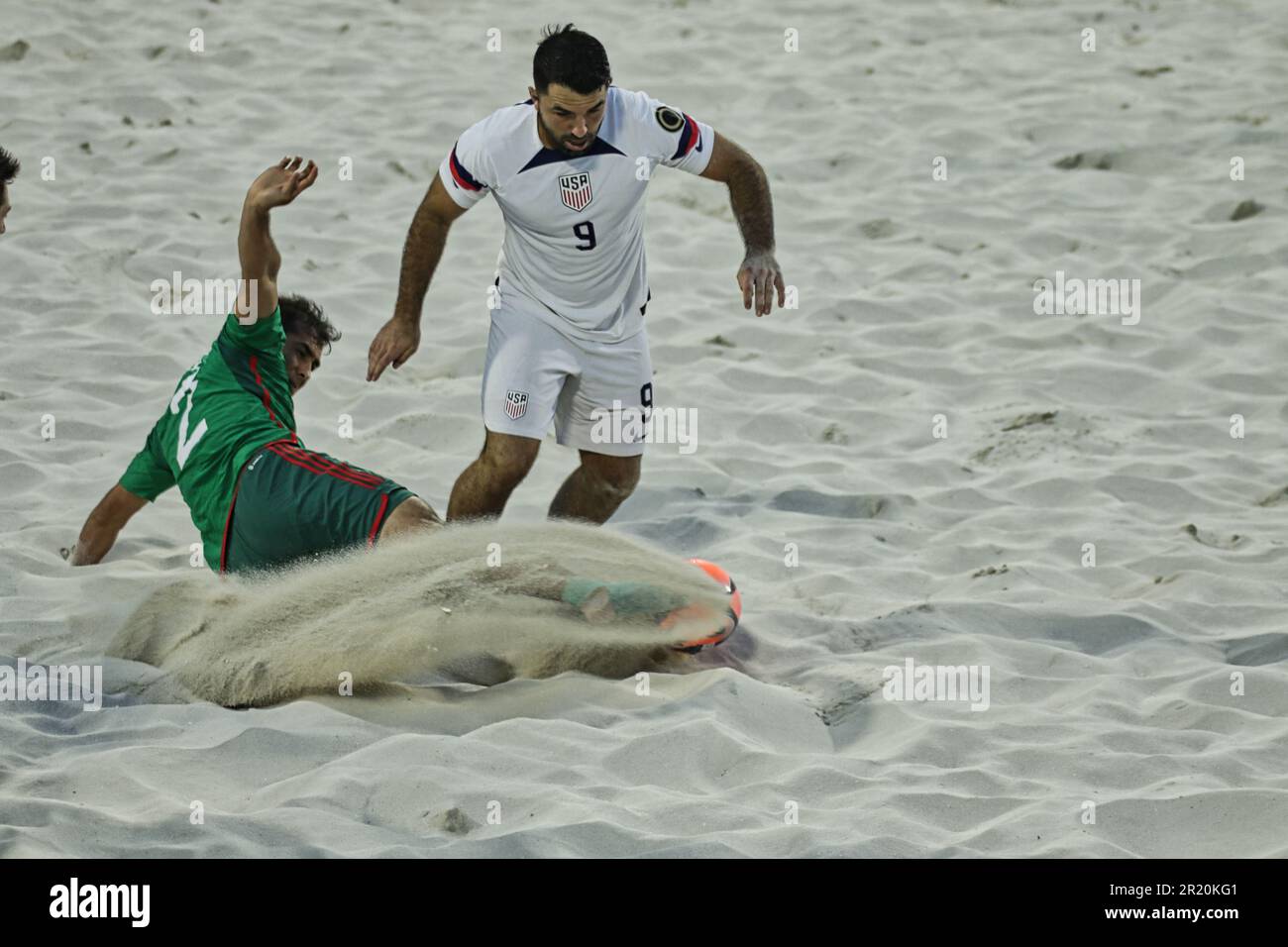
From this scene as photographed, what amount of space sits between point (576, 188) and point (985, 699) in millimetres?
1914

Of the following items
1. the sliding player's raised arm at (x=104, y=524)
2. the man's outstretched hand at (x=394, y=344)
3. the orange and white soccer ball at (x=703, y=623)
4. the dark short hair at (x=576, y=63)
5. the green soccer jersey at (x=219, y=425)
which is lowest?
the orange and white soccer ball at (x=703, y=623)

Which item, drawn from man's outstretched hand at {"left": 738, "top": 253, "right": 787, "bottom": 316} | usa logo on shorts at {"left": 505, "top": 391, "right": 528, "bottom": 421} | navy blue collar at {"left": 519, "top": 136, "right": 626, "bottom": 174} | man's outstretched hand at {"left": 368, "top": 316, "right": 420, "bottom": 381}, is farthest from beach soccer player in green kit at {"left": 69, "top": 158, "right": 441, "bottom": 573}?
man's outstretched hand at {"left": 738, "top": 253, "right": 787, "bottom": 316}

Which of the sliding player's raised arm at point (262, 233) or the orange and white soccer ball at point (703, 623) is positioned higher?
the sliding player's raised arm at point (262, 233)

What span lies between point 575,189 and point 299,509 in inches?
50.9

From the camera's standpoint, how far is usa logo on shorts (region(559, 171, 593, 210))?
4703 mm

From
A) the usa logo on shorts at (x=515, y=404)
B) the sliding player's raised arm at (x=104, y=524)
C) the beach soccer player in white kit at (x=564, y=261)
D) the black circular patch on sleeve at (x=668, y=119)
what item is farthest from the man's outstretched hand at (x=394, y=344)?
the black circular patch on sleeve at (x=668, y=119)

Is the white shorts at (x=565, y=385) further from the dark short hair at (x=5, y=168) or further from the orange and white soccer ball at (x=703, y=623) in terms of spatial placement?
the dark short hair at (x=5, y=168)

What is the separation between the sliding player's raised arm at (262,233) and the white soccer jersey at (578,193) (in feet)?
1.87

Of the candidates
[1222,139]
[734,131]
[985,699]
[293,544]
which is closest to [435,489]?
[293,544]

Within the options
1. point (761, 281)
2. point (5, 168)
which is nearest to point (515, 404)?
point (761, 281)

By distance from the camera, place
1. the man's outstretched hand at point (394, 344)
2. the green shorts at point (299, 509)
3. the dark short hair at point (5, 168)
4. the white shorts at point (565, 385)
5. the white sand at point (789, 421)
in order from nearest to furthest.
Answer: the white sand at point (789, 421)
the green shorts at point (299, 509)
the dark short hair at point (5, 168)
the man's outstretched hand at point (394, 344)
the white shorts at point (565, 385)

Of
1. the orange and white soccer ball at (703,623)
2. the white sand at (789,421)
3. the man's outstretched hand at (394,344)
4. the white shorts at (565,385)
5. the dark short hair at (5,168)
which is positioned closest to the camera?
the white sand at (789,421)

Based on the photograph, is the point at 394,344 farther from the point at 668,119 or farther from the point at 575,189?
the point at 668,119

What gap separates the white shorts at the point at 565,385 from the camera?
480cm
